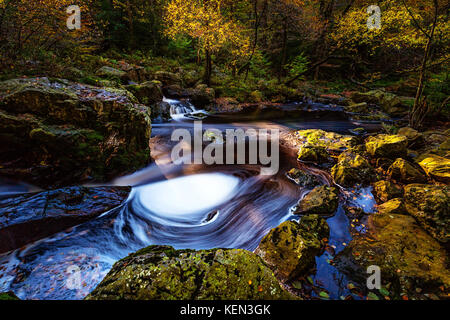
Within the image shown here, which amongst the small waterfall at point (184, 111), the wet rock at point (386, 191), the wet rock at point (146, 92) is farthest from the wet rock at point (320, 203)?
the wet rock at point (146, 92)

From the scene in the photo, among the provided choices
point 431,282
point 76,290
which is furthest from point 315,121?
Answer: point 76,290

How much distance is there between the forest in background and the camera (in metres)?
6.89

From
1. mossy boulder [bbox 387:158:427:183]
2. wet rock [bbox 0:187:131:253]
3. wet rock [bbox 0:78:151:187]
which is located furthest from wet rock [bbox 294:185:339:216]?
wet rock [bbox 0:78:151:187]

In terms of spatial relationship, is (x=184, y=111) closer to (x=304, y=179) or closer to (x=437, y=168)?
(x=304, y=179)

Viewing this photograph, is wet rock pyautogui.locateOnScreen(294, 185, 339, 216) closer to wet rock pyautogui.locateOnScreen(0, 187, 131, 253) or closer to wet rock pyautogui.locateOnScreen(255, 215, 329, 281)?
wet rock pyautogui.locateOnScreen(255, 215, 329, 281)

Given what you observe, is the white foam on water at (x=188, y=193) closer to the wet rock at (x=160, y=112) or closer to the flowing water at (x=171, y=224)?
the flowing water at (x=171, y=224)

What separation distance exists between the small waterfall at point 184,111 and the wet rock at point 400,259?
34.6 feet

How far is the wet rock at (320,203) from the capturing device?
4117 millimetres

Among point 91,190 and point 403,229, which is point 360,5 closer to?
point 403,229

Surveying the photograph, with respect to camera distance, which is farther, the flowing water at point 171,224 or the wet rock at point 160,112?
the wet rock at point 160,112

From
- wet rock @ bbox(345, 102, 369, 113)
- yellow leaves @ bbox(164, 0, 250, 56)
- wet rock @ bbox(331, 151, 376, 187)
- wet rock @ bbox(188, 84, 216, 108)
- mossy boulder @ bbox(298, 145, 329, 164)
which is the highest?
yellow leaves @ bbox(164, 0, 250, 56)

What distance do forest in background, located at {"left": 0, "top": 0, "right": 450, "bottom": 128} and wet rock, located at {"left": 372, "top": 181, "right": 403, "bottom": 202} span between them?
673 cm

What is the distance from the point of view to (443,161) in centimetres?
500

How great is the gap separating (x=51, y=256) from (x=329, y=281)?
4.17 meters
